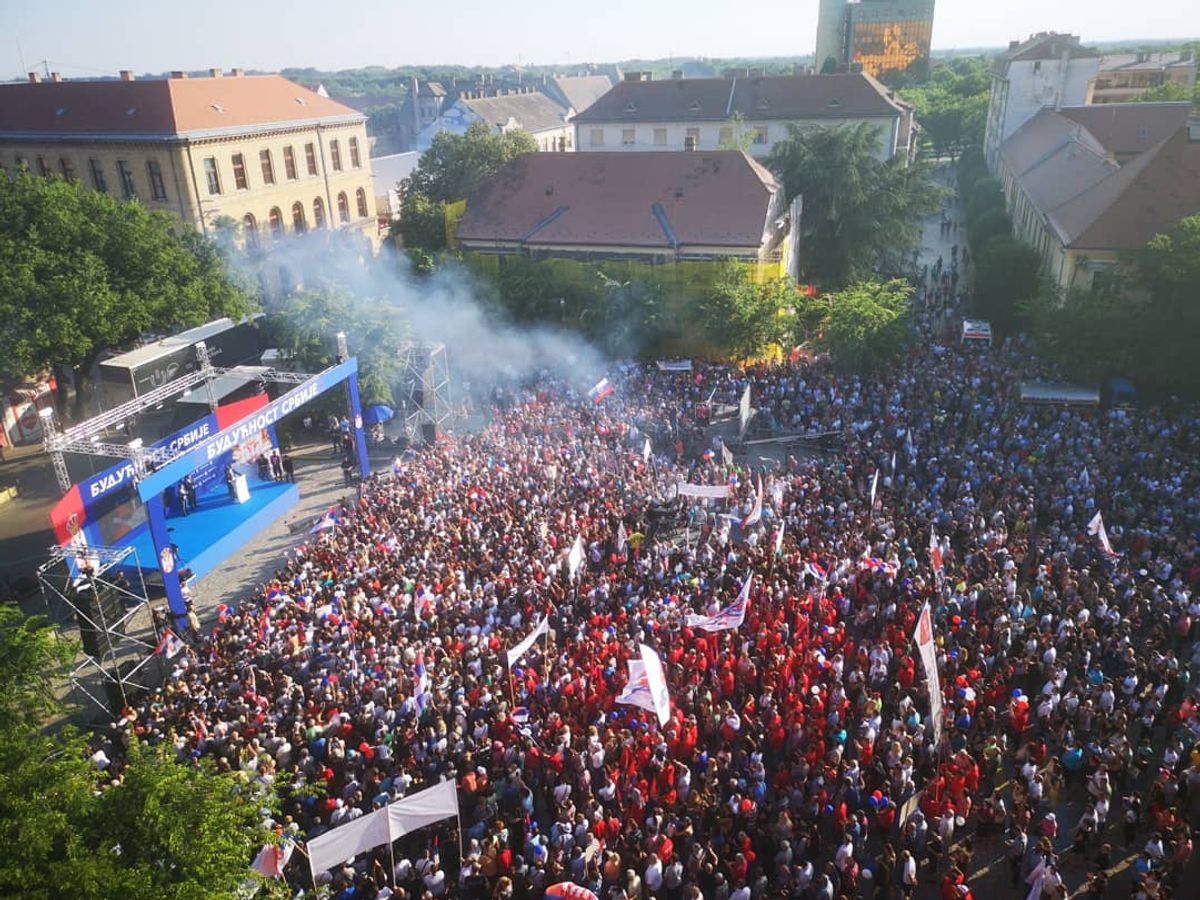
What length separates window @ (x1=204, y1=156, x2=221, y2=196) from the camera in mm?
39656

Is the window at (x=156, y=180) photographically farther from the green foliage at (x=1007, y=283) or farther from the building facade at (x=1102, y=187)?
the building facade at (x=1102, y=187)

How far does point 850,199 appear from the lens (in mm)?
37844

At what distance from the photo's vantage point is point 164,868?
24.2 ft

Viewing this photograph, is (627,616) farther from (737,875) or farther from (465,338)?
(465,338)

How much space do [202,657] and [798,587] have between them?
11.1 meters

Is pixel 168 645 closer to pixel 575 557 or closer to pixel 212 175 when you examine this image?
pixel 575 557

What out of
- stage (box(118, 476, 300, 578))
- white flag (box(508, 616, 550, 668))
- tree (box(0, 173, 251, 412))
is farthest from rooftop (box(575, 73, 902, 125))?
white flag (box(508, 616, 550, 668))

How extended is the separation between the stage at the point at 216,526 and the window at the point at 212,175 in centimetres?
2258

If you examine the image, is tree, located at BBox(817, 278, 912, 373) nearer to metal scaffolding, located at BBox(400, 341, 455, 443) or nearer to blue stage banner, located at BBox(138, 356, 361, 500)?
metal scaffolding, located at BBox(400, 341, 455, 443)

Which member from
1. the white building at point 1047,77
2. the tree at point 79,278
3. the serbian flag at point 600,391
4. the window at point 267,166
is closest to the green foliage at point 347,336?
the tree at point 79,278

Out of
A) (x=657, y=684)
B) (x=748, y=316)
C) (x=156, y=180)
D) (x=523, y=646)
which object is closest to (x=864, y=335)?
(x=748, y=316)

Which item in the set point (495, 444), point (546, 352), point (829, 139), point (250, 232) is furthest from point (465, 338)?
point (829, 139)

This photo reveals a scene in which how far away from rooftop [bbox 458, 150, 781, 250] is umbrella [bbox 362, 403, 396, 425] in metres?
12.1

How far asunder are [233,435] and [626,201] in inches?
884
